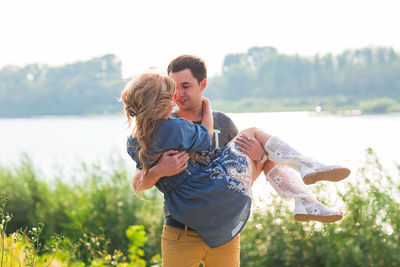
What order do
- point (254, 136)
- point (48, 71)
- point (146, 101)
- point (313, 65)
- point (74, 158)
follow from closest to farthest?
point (146, 101), point (254, 136), point (74, 158), point (48, 71), point (313, 65)

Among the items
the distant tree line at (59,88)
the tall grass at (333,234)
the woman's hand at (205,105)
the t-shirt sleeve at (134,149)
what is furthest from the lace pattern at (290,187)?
the distant tree line at (59,88)

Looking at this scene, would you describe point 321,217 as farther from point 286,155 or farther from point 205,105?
point 205,105

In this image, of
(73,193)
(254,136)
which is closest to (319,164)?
(254,136)

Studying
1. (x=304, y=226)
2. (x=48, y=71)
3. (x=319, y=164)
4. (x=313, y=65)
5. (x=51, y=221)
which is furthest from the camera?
(x=313, y=65)

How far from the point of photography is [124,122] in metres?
2.30

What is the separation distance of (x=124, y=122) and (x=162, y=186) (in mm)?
387

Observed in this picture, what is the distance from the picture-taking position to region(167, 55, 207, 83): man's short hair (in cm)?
255

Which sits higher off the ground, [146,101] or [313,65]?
[146,101]

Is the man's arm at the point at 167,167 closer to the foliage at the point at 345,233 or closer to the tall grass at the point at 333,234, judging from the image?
the tall grass at the point at 333,234

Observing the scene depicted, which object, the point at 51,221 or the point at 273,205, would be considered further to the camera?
the point at 51,221

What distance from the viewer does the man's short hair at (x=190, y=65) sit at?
2.55 meters

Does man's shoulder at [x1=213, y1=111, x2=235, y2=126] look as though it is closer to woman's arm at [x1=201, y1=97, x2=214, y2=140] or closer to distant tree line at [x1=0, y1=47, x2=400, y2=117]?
woman's arm at [x1=201, y1=97, x2=214, y2=140]

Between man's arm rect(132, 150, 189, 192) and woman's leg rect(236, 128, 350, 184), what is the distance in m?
0.38

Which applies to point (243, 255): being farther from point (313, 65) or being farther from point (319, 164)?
point (313, 65)
